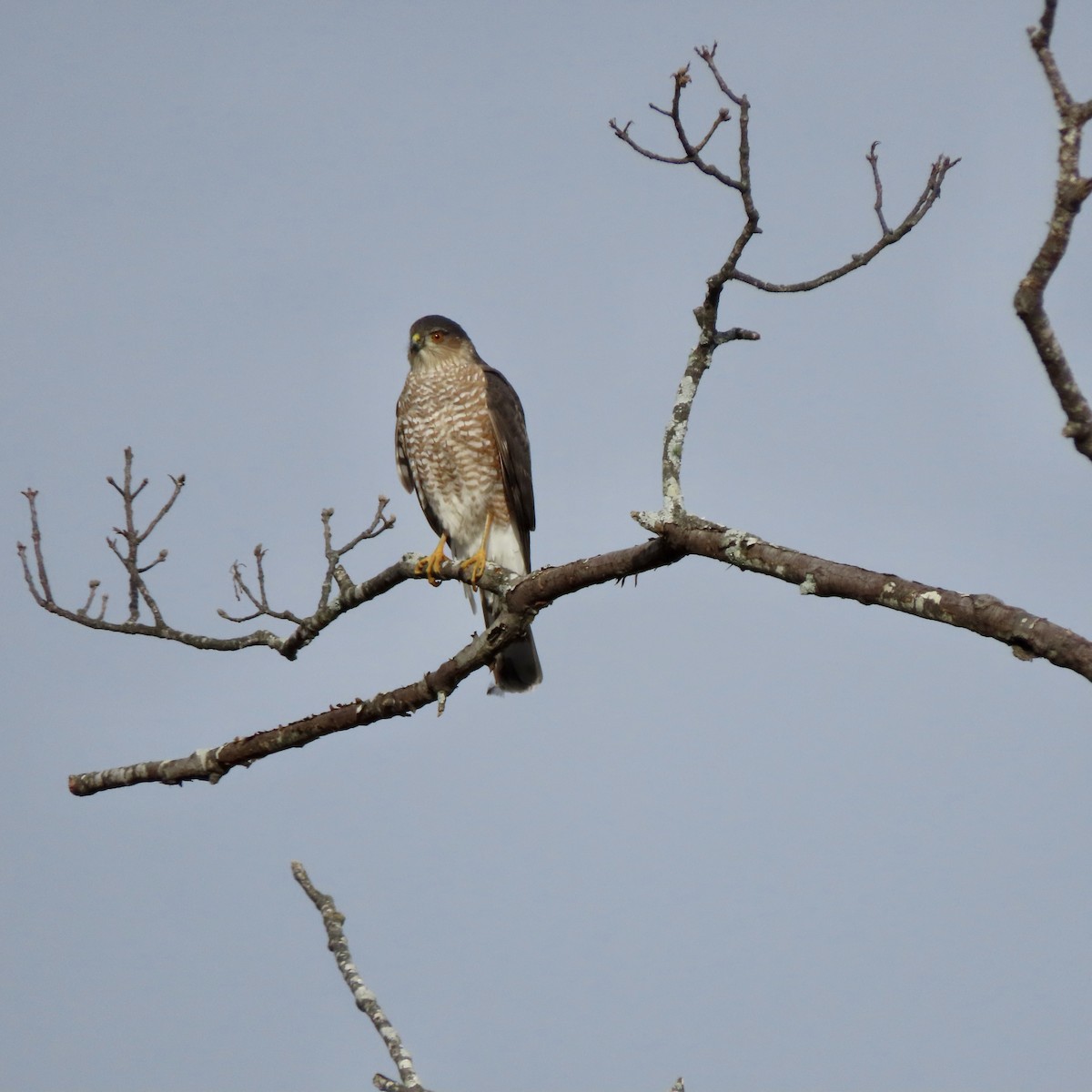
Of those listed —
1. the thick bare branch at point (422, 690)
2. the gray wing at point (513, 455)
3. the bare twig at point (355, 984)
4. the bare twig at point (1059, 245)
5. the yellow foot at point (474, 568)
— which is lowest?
the bare twig at point (355, 984)

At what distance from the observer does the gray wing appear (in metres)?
8.05

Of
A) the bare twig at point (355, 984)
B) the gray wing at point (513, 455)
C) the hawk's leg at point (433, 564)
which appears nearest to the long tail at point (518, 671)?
the hawk's leg at point (433, 564)

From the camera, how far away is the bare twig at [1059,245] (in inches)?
109

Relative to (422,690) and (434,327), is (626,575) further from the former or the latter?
(434,327)

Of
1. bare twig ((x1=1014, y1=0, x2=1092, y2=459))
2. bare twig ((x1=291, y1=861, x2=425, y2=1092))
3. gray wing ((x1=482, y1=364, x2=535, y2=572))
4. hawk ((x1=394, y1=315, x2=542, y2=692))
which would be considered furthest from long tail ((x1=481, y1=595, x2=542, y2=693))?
bare twig ((x1=1014, y1=0, x2=1092, y2=459))

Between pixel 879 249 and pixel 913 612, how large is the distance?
165cm

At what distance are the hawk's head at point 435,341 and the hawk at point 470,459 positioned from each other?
0.03 meters

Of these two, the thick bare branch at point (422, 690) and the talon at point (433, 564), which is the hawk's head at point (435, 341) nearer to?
the talon at point (433, 564)

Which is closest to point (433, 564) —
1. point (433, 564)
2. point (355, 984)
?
point (433, 564)

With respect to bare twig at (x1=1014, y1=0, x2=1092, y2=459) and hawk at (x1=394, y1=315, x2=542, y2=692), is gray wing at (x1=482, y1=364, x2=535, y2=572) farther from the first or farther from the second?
bare twig at (x1=1014, y1=0, x2=1092, y2=459)

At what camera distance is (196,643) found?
563 centimetres

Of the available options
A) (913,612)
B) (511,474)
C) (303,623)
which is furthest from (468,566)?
(913,612)

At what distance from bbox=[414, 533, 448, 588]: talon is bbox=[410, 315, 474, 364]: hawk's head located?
121 centimetres

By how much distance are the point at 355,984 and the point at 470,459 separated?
3954 mm
